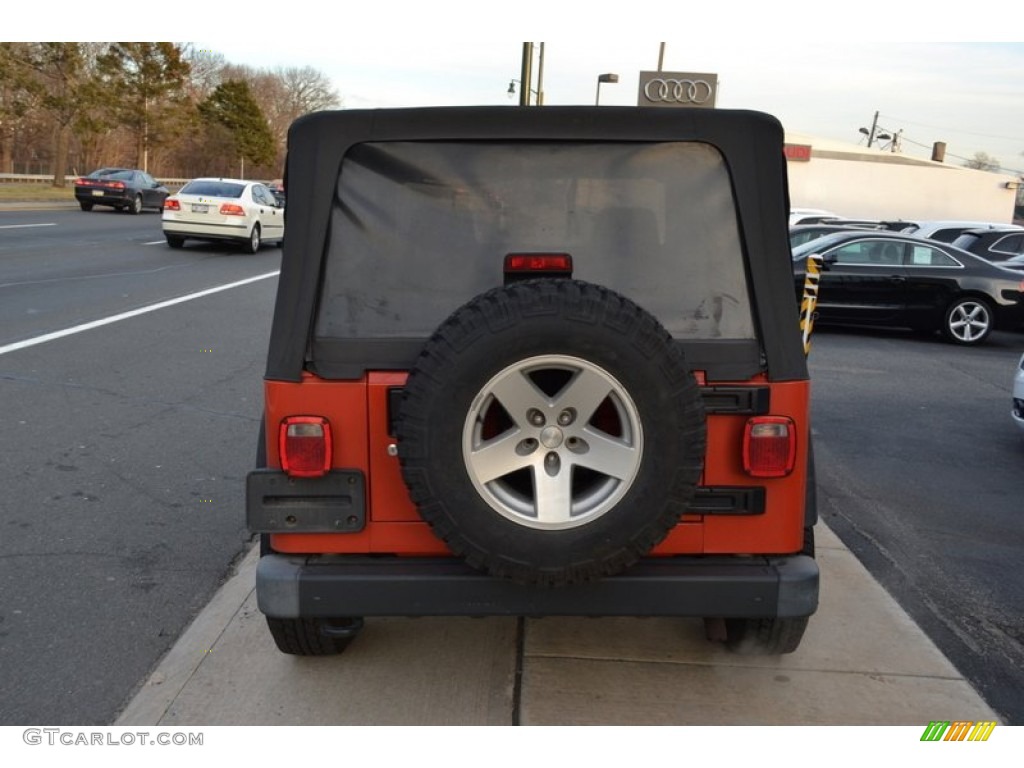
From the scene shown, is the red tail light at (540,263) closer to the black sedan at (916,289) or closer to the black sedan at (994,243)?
the black sedan at (916,289)

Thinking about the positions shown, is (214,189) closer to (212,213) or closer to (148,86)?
(212,213)

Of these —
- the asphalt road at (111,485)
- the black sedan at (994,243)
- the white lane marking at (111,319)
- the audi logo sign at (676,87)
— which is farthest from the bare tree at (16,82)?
the black sedan at (994,243)

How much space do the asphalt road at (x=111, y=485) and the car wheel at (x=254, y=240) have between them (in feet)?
30.3

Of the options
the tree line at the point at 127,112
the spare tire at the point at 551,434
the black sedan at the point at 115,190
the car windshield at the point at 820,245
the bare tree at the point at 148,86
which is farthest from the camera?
the bare tree at the point at 148,86

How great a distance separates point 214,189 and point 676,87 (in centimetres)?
1247

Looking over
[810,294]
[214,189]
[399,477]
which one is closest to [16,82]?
[214,189]

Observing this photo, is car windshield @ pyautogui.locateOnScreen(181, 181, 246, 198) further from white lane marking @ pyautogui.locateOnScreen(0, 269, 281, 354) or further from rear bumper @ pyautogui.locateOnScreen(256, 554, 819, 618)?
rear bumper @ pyautogui.locateOnScreen(256, 554, 819, 618)

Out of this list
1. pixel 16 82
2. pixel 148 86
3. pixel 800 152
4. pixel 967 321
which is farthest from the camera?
pixel 800 152

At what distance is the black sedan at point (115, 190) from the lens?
34281 millimetres

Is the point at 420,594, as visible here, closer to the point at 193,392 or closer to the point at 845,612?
the point at 845,612

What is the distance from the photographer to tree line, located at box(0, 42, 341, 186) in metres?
42.5

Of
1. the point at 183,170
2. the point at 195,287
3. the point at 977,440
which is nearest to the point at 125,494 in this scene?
the point at 977,440

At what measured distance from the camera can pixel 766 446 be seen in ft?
11.1

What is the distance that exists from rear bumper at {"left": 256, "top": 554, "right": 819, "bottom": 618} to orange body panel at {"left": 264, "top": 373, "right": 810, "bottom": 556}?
0.27 feet
